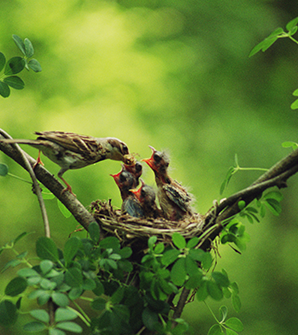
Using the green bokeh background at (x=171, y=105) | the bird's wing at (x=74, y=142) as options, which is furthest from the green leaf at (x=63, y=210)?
the green bokeh background at (x=171, y=105)

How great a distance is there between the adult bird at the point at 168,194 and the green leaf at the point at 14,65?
38.2 inches

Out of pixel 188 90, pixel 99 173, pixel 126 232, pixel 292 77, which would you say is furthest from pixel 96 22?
pixel 126 232

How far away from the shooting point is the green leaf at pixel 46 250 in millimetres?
857

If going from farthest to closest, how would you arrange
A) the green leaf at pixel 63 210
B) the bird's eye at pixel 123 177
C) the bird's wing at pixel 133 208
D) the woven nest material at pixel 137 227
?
the bird's eye at pixel 123 177, the bird's wing at pixel 133 208, the green leaf at pixel 63 210, the woven nest material at pixel 137 227

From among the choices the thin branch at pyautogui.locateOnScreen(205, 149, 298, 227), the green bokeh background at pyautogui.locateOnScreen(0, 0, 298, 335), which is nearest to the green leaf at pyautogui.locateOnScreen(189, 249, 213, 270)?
the thin branch at pyautogui.locateOnScreen(205, 149, 298, 227)

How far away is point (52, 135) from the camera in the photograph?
1500mm

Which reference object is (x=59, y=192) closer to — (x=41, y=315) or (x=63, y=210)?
(x=63, y=210)

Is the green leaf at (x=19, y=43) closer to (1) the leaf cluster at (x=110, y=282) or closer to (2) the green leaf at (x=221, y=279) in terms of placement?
(1) the leaf cluster at (x=110, y=282)

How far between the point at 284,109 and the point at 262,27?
67 cm

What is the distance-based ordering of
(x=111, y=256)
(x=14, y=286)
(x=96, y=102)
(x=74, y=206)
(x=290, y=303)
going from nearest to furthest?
1. (x=14, y=286)
2. (x=111, y=256)
3. (x=74, y=206)
4. (x=96, y=102)
5. (x=290, y=303)

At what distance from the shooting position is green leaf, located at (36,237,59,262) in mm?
857

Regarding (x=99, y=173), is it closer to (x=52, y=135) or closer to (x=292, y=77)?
(x=52, y=135)

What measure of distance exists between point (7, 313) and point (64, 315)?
0.14 m

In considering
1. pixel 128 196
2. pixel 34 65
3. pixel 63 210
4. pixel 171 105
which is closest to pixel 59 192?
pixel 63 210
